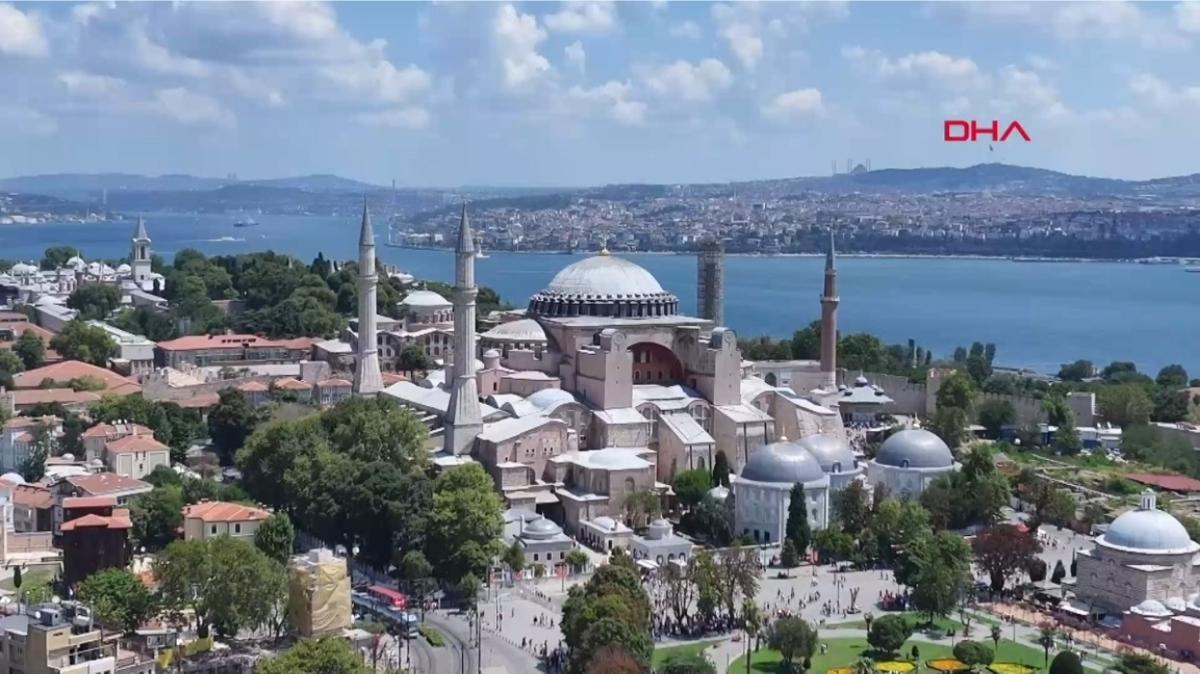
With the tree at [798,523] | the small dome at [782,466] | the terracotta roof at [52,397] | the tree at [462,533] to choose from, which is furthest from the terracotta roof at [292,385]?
the tree at [798,523]

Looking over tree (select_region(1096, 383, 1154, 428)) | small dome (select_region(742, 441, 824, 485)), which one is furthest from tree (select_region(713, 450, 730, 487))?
tree (select_region(1096, 383, 1154, 428))

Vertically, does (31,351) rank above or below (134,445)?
above

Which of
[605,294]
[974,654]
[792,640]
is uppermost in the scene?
[605,294]

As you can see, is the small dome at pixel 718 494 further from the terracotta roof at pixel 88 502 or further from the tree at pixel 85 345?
the tree at pixel 85 345

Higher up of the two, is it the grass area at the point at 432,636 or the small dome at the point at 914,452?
the small dome at the point at 914,452

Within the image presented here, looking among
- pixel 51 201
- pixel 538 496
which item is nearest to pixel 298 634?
pixel 538 496

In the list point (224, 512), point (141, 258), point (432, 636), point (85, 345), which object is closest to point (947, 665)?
point (432, 636)

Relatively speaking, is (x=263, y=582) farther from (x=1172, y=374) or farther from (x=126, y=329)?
(x=1172, y=374)

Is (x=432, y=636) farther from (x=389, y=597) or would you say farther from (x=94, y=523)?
(x=94, y=523)
